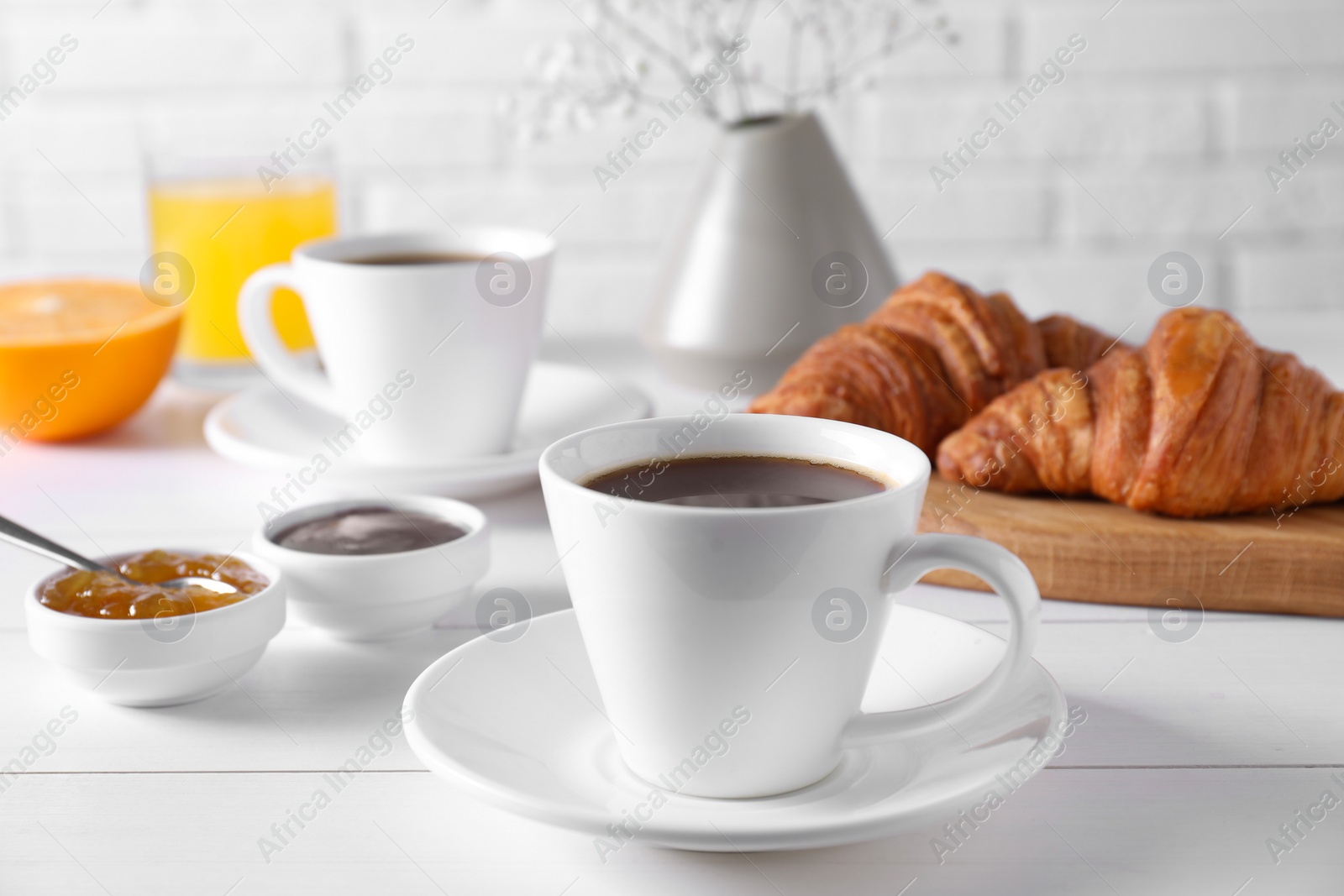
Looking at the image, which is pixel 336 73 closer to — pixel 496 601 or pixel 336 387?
pixel 336 387

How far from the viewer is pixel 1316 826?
690mm

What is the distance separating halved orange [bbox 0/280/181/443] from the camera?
50.9 inches

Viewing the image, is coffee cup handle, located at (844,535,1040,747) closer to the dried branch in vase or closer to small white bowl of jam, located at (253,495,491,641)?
small white bowl of jam, located at (253,495,491,641)

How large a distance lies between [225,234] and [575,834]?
1.05 metres

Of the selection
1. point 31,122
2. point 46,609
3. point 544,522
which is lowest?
point 544,522

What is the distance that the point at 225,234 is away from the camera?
4.99 feet

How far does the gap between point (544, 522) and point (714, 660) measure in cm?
51

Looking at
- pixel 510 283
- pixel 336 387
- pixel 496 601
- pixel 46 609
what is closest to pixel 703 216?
pixel 510 283

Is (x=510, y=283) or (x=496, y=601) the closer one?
(x=496, y=601)

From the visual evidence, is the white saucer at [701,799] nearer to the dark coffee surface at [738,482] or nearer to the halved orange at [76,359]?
the dark coffee surface at [738,482]

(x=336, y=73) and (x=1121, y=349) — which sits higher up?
(x=336, y=73)

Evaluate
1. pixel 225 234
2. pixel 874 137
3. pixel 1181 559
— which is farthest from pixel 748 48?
pixel 1181 559

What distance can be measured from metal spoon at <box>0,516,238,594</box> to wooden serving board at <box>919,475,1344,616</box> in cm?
50

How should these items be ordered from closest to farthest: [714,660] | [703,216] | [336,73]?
1. [714,660]
2. [703,216]
3. [336,73]
